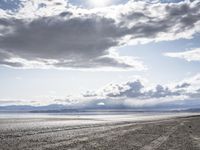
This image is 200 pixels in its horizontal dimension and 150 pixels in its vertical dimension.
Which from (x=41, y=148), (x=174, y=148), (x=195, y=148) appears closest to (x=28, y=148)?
(x=41, y=148)

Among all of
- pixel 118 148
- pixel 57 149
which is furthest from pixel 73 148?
pixel 118 148

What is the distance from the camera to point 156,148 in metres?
30.3

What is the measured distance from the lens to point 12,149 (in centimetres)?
2942

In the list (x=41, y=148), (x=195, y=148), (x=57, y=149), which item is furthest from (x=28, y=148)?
(x=195, y=148)

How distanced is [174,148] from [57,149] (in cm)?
1176

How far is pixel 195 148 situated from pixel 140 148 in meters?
5.62

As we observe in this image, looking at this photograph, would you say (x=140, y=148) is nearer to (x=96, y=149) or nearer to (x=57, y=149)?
(x=96, y=149)

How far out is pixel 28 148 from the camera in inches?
1196

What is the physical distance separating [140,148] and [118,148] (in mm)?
2211

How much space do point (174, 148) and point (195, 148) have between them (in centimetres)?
213

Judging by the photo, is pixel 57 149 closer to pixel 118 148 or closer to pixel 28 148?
pixel 28 148

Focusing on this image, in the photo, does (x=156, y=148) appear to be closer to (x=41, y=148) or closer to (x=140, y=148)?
(x=140, y=148)

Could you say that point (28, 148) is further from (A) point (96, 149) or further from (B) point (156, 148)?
(B) point (156, 148)

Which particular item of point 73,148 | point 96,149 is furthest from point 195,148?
point 73,148
